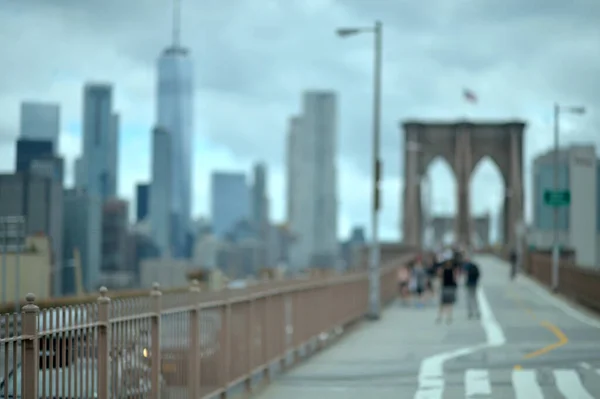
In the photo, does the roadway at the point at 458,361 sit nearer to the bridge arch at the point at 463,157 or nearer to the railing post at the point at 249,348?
the railing post at the point at 249,348

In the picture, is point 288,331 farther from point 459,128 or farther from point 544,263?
point 459,128

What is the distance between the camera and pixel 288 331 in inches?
832

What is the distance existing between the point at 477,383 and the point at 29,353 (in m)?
10.6

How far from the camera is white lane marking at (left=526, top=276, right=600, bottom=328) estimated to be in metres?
35.4

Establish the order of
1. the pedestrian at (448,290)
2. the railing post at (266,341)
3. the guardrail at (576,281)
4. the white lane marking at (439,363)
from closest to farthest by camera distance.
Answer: the white lane marking at (439,363) < the railing post at (266,341) < the pedestrian at (448,290) < the guardrail at (576,281)

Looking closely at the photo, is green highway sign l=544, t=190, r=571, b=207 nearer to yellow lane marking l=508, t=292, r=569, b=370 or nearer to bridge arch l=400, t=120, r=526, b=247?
yellow lane marking l=508, t=292, r=569, b=370

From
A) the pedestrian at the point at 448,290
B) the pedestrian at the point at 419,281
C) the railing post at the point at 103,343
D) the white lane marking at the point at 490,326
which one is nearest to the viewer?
the railing post at the point at 103,343

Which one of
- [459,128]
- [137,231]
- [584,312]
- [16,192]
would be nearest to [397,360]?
[584,312]

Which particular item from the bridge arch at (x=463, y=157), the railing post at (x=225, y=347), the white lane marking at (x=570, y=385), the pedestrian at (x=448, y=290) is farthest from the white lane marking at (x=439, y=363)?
the bridge arch at (x=463, y=157)

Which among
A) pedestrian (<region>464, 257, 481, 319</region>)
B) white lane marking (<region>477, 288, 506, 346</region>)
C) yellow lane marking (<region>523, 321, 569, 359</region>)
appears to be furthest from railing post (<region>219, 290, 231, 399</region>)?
pedestrian (<region>464, 257, 481, 319</region>)

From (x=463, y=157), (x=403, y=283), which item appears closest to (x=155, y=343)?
(x=403, y=283)

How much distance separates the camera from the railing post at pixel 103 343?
34.9ft

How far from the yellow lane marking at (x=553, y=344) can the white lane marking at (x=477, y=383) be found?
11.2ft

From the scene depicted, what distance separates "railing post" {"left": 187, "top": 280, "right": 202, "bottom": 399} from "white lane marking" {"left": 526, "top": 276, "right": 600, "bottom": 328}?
68.4ft
